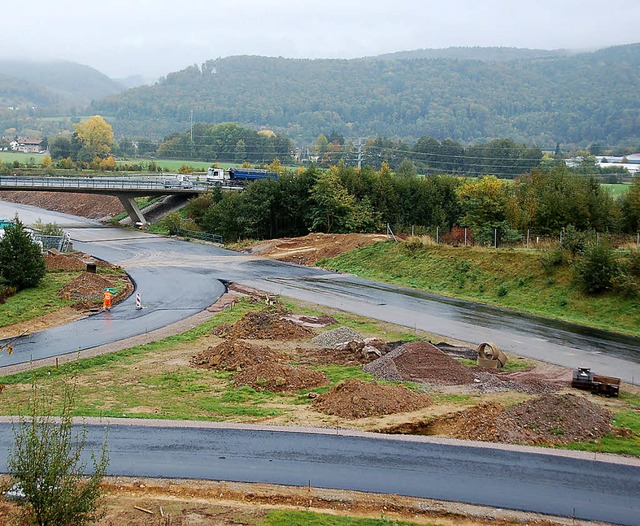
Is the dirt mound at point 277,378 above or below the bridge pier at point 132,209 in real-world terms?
below

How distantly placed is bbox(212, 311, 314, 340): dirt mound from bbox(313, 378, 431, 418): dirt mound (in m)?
9.16

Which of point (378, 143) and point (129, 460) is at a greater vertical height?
point (378, 143)

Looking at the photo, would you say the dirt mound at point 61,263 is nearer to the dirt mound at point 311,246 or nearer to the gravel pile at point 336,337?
the dirt mound at point 311,246

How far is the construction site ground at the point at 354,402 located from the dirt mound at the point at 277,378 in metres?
0.04

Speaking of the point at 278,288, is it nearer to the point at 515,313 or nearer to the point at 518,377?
the point at 515,313

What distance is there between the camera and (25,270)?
137ft

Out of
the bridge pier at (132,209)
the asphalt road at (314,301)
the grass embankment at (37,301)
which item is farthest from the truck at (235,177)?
the grass embankment at (37,301)

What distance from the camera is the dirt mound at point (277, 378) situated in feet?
80.6

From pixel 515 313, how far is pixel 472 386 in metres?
15.6

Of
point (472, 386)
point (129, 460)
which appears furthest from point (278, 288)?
point (129, 460)

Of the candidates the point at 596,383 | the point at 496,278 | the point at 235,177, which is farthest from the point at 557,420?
the point at 235,177

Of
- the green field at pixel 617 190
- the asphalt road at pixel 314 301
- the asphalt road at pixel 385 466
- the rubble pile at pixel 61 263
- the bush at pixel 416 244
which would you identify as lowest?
the asphalt road at pixel 314 301

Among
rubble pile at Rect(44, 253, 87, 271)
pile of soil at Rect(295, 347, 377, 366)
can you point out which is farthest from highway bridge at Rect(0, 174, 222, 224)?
pile of soil at Rect(295, 347, 377, 366)

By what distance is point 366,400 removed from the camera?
22062mm
